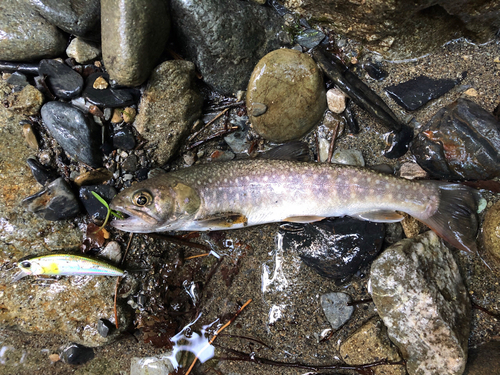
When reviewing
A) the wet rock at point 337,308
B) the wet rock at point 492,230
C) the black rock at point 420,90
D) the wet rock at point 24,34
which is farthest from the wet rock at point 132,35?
the wet rock at point 492,230

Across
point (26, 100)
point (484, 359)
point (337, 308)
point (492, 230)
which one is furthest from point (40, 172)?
point (484, 359)

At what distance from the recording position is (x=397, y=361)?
11.9 feet

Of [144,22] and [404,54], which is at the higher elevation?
[144,22]

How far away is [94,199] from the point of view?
3.97m

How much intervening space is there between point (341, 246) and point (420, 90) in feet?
7.55

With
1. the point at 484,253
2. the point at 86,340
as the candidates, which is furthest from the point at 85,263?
the point at 484,253

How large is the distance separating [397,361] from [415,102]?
127 inches

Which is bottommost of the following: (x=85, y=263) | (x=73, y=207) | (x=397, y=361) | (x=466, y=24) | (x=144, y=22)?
(x=397, y=361)

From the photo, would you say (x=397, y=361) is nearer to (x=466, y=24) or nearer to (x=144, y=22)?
(x=466, y=24)

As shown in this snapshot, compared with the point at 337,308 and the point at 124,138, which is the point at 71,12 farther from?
the point at 337,308

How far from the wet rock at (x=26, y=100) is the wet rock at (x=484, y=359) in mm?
6209

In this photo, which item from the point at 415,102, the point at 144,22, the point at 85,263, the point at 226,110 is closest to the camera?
the point at 144,22

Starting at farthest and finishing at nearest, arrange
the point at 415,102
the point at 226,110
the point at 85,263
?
the point at 226,110 < the point at 415,102 < the point at 85,263

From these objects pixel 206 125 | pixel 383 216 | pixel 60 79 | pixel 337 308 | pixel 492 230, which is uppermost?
pixel 60 79
